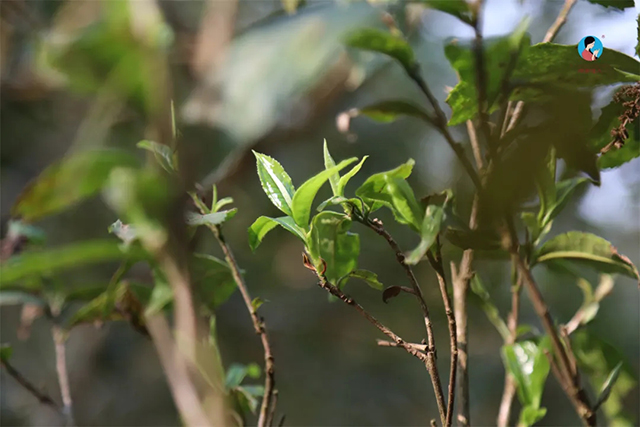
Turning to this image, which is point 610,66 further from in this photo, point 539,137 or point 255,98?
point 255,98

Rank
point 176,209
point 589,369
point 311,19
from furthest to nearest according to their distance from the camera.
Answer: point 589,369, point 311,19, point 176,209

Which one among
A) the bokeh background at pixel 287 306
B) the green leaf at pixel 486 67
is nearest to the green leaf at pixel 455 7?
the green leaf at pixel 486 67

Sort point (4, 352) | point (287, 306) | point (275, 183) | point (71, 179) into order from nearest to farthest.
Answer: point (71, 179) → point (275, 183) → point (4, 352) → point (287, 306)

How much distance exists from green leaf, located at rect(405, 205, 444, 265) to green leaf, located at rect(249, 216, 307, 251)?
6 centimetres

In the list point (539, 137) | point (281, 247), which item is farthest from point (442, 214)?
point (281, 247)

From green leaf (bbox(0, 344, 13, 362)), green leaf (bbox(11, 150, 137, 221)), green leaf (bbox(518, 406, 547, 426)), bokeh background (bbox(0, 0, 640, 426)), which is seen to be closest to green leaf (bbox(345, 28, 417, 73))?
Answer: green leaf (bbox(11, 150, 137, 221))

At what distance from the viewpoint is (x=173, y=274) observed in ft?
0.54

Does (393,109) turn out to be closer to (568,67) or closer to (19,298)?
(568,67)

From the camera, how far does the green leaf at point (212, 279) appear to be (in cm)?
32

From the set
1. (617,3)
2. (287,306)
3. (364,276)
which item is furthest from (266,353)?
(287,306)

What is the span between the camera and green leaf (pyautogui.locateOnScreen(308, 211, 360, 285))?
0.25 metres

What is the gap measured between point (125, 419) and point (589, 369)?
131 centimetres

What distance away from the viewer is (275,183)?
0.88 feet

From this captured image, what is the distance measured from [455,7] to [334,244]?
5.0 inches
